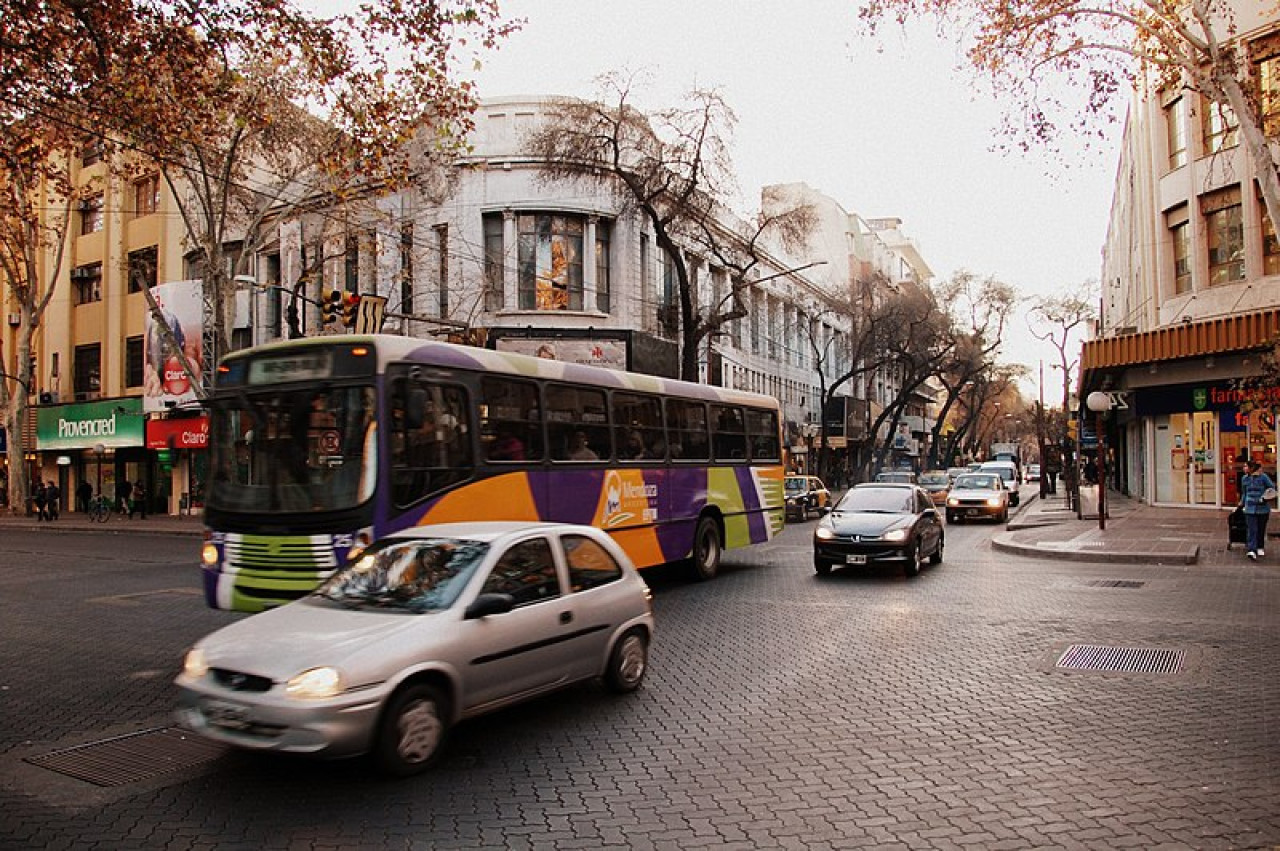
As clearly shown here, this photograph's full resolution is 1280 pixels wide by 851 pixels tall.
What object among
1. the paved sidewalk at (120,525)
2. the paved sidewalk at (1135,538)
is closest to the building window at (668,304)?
the paved sidewalk at (1135,538)

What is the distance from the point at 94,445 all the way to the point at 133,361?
4.06 metres

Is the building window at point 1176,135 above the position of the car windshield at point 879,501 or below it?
above

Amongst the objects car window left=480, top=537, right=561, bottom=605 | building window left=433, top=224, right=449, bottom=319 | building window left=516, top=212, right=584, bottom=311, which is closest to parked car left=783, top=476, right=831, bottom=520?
building window left=516, top=212, right=584, bottom=311

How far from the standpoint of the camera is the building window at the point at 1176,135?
27.2 m

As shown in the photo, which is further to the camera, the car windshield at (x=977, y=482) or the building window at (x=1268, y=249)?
the car windshield at (x=977, y=482)

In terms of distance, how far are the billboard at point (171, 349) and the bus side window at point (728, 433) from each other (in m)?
25.4

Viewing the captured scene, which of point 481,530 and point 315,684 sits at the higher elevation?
point 481,530

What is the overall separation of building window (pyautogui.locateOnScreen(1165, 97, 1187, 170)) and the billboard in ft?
110

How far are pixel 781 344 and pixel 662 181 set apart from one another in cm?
2870

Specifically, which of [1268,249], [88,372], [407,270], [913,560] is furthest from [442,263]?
[1268,249]

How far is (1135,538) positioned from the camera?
20109 mm

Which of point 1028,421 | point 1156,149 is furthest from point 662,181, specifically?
point 1028,421

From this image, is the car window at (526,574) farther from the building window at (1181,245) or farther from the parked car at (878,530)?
the building window at (1181,245)

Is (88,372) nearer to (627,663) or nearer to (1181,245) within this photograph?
(627,663)
